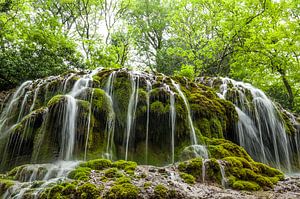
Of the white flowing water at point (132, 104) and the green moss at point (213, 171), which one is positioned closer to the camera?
the green moss at point (213, 171)

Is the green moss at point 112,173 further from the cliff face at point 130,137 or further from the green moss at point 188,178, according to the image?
the green moss at point 188,178

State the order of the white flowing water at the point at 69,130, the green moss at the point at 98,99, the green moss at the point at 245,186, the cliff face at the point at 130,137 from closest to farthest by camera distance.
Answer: the cliff face at the point at 130,137
the green moss at the point at 245,186
the white flowing water at the point at 69,130
the green moss at the point at 98,99

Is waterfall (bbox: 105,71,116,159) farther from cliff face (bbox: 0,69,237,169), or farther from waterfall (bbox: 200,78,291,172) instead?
waterfall (bbox: 200,78,291,172)

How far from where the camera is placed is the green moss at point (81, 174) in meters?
4.39

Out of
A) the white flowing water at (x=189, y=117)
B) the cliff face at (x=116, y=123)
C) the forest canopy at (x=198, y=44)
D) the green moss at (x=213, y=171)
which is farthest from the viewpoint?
the forest canopy at (x=198, y=44)

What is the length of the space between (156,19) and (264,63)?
36.4ft

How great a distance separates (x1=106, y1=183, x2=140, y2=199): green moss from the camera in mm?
3703

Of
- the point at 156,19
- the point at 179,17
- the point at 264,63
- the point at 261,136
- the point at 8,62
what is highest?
the point at 156,19

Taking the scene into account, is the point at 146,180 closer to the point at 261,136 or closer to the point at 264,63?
the point at 261,136

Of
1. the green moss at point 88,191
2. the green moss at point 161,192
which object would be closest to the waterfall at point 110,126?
the green moss at point 88,191

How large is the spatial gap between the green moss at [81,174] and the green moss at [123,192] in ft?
2.35

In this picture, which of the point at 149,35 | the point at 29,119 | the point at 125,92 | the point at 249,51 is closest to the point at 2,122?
the point at 29,119

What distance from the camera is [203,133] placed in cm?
768

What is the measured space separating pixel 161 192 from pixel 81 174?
1.47m
